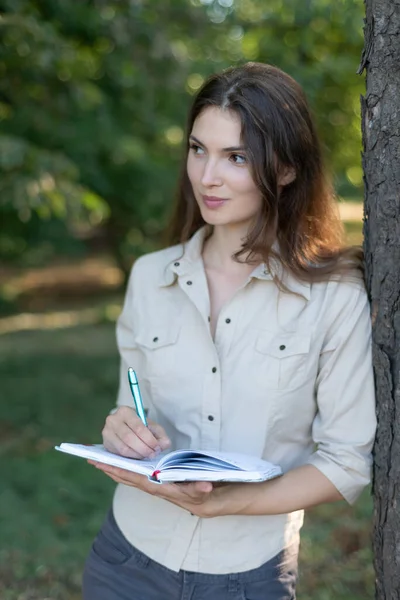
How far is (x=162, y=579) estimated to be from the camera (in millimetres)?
2078

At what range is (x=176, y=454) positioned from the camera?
1.79 metres

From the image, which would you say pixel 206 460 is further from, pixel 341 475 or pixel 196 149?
pixel 196 149

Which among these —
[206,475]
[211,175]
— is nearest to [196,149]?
[211,175]

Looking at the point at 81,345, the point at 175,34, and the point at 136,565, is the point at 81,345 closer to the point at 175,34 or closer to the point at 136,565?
the point at 175,34

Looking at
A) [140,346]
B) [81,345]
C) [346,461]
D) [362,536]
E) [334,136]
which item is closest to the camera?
[346,461]

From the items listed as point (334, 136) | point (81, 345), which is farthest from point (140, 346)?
point (81, 345)

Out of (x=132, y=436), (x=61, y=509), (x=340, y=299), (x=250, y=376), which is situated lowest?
(x=61, y=509)

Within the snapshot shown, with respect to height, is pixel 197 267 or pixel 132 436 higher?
pixel 197 267

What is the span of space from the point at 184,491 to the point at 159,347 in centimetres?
47

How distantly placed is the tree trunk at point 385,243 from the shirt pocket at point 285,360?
177 mm

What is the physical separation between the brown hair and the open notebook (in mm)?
556

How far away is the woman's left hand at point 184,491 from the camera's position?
1.87 metres

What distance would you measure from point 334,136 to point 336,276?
4.99 meters

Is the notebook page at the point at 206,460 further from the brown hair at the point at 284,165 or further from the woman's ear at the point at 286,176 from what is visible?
the woman's ear at the point at 286,176
